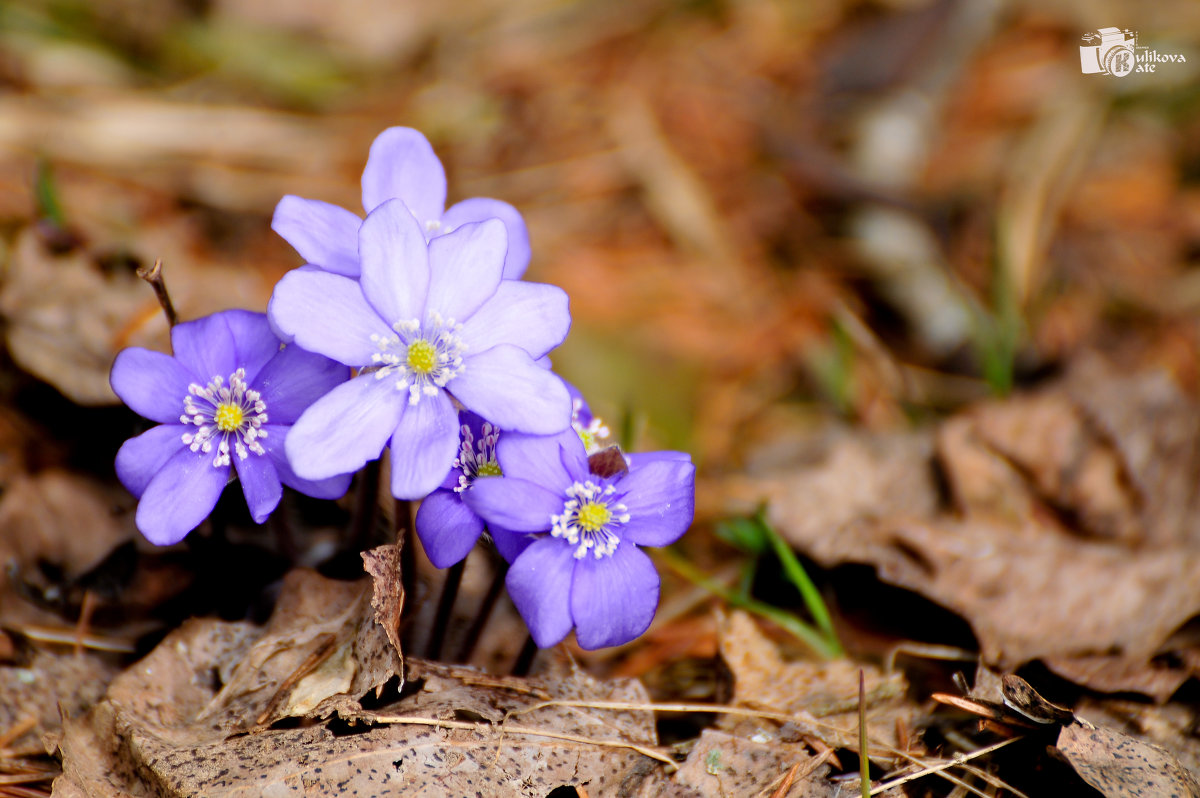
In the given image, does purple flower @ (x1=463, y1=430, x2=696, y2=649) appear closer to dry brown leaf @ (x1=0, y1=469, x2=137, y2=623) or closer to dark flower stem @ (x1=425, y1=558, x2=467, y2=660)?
dark flower stem @ (x1=425, y1=558, x2=467, y2=660)

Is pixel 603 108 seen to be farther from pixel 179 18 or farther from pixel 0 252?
pixel 0 252

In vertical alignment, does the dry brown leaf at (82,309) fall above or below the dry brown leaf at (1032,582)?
above

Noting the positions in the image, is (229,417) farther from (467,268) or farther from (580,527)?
(580,527)

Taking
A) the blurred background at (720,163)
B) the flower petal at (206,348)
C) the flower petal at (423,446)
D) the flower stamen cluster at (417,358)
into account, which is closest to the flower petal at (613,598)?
the flower petal at (423,446)

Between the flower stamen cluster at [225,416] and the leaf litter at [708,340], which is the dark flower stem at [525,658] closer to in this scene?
the leaf litter at [708,340]

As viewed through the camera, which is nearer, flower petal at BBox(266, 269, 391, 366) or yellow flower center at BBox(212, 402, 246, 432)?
flower petal at BBox(266, 269, 391, 366)

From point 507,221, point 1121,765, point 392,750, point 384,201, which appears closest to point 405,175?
point 384,201

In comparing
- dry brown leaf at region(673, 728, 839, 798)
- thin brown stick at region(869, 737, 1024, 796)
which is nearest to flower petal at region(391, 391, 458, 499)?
dry brown leaf at region(673, 728, 839, 798)
